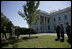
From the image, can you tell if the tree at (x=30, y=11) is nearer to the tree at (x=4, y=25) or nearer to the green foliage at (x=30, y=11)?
the green foliage at (x=30, y=11)

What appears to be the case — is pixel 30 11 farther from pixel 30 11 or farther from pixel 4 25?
pixel 4 25

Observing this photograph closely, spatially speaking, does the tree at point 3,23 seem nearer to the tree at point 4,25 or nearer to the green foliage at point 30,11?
the tree at point 4,25

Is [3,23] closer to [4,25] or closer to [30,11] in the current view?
[4,25]

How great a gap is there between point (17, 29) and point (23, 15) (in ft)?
7.10

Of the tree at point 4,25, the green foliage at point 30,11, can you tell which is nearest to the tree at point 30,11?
the green foliage at point 30,11

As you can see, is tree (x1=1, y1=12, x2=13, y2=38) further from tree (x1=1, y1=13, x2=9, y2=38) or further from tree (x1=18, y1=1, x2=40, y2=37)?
tree (x1=18, y1=1, x2=40, y2=37)

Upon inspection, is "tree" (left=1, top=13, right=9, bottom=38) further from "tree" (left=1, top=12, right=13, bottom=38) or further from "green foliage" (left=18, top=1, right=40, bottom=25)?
"green foliage" (left=18, top=1, right=40, bottom=25)

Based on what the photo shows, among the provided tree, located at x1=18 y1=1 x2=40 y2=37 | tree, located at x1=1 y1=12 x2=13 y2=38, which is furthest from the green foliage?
tree, located at x1=1 y1=12 x2=13 y2=38

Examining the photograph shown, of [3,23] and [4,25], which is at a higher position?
[3,23]

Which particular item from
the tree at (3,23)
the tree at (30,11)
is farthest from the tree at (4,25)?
the tree at (30,11)

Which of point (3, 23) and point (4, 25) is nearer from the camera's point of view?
point (4, 25)

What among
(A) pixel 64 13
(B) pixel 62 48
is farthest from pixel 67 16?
(B) pixel 62 48

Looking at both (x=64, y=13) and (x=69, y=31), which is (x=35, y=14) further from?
(x=64, y=13)

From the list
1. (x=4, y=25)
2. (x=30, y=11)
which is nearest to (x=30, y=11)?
(x=30, y=11)
